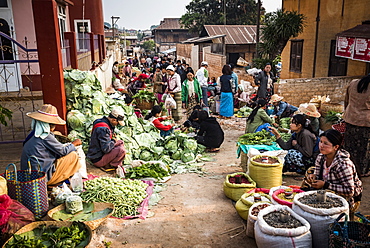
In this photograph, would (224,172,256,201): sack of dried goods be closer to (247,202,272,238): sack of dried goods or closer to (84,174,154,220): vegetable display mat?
(247,202,272,238): sack of dried goods

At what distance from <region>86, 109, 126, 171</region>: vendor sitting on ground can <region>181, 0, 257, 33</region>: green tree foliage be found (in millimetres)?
27807

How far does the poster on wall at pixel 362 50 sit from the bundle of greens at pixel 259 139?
234 inches

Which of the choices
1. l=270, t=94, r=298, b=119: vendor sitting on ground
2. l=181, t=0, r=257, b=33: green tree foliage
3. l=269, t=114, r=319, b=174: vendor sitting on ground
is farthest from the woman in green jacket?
l=181, t=0, r=257, b=33: green tree foliage

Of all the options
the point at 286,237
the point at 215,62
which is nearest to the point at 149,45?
the point at 215,62

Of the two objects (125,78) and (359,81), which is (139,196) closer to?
(359,81)

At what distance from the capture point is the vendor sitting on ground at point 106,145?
6.28 meters

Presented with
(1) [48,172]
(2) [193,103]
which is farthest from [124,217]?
(2) [193,103]

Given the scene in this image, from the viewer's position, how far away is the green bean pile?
16.4 ft

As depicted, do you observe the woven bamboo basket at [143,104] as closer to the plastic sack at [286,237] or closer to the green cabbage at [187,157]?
the green cabbage at [187,157]

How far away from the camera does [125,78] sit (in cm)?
1847

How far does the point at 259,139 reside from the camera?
7.14 meters

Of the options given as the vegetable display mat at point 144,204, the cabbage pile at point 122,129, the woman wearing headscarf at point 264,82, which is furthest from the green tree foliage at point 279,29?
the vegetable display mat at point 144,204

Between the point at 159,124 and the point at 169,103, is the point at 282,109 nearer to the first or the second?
the point at 169,103

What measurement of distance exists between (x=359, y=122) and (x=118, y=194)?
456 cm
